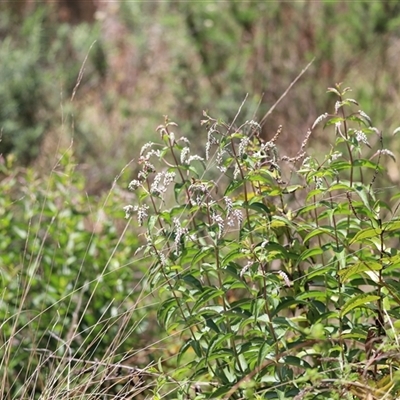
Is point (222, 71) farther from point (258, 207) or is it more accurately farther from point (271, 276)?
point (271, 276)

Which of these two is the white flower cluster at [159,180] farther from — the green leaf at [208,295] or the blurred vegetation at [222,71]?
the blurred vegetation at [222,71]

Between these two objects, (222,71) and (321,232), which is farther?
(222,71)

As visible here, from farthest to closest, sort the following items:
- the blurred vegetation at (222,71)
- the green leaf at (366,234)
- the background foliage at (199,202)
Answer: the blurred vegetation at (222,71), the background foliage at (199,202), the green leaf at (366,234)

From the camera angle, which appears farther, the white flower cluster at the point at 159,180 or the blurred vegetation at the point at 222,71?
the blurred vegetation at the point at 222,71

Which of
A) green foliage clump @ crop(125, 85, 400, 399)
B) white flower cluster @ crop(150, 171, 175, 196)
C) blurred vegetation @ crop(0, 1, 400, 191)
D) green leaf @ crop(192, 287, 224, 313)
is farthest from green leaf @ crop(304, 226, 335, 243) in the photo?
blurred vegetation @ crop(0, 1, 400, 191)

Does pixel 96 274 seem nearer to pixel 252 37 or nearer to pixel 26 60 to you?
pixel 26 60

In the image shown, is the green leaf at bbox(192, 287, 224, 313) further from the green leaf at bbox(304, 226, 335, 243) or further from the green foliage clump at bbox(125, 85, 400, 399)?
the green leaf at bbox(304, 226, 335, 243)

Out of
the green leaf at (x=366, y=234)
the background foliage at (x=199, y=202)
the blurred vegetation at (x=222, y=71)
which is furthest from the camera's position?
the blurred vegetation at (x=222, y=71)

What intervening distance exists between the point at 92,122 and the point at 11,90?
138 cm

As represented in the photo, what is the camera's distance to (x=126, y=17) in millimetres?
8219

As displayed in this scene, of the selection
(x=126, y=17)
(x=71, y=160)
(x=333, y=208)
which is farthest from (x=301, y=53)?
(x=333, y=208)

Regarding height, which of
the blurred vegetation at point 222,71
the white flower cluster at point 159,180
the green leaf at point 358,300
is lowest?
the blurred vegetation at point 222,71

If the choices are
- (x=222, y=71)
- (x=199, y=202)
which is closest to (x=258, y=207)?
(x=199, y=202)

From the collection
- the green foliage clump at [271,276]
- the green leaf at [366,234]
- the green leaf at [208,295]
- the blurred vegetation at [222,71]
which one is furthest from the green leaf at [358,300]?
the blurred vegetation at [222,71]
